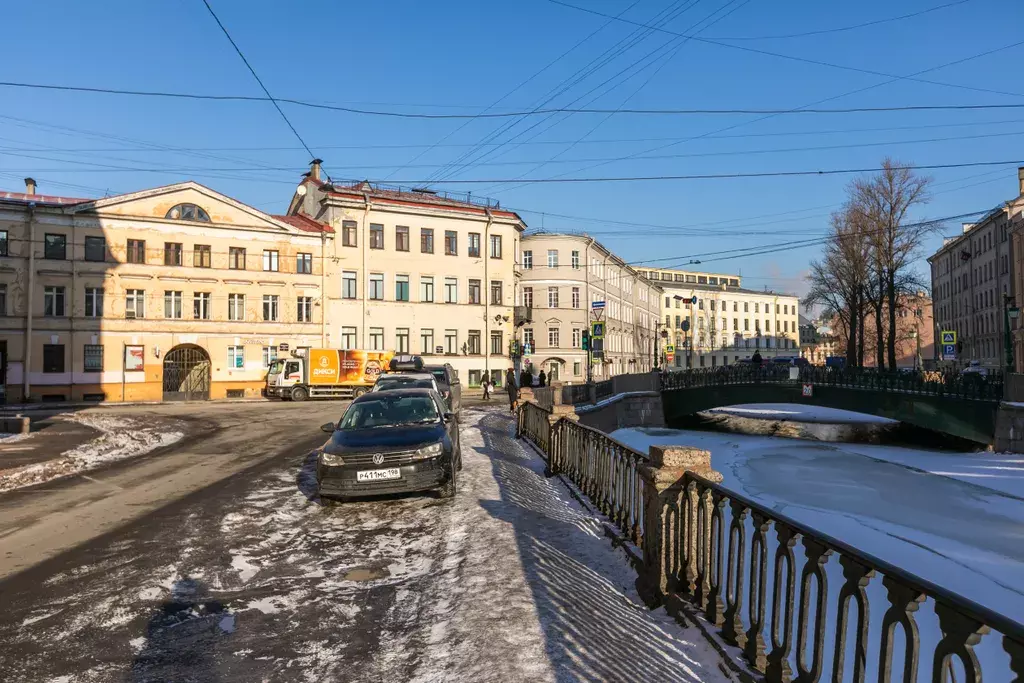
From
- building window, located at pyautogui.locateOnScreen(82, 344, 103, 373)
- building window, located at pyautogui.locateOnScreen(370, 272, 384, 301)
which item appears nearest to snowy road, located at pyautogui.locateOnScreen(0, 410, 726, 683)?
building window, located at pyautogui.locateOnScreen(82, 344, 103, 373)

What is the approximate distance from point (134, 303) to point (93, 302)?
2.02m

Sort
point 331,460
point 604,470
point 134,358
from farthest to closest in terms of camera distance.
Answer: point 134,358 < point 331,460 < point 604,470

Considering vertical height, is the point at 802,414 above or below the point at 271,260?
below

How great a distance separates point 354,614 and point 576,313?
174ft

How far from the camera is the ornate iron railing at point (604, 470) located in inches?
290

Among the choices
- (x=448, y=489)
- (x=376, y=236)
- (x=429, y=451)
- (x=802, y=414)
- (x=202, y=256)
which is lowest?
(x=802, y=414)

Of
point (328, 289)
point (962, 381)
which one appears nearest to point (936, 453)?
point (962, 381)

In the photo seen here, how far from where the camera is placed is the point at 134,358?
38594 millimetres

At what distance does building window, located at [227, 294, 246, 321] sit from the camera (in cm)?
4159

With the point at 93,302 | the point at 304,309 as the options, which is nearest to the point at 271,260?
the point at 304,309

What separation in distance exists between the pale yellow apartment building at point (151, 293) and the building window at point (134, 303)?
0.06 m

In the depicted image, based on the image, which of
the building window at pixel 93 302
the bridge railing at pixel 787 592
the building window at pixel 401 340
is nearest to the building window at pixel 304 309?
the building window at pixel 401 340

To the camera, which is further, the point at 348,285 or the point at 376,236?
the point at 376,236

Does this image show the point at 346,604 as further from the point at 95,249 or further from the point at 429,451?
the point at 95,249
